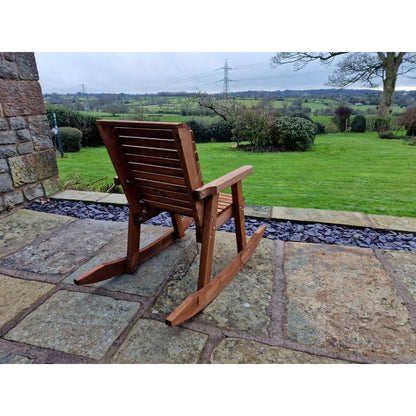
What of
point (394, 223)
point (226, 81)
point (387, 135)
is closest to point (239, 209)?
point (394, 223)

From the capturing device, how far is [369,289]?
1905 millimetres

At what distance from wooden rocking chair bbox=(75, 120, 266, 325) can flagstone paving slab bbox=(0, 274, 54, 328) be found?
1.09ft

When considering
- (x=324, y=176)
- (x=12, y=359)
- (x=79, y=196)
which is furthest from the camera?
(x=324, y=176)

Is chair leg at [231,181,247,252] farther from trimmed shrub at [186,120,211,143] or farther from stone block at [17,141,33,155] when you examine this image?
trimmed shrub at [186,120,211,143]

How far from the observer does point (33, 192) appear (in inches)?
144

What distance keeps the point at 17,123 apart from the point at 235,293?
315 centimetres

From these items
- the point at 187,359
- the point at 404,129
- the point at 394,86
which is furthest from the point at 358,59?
the point at 187,359

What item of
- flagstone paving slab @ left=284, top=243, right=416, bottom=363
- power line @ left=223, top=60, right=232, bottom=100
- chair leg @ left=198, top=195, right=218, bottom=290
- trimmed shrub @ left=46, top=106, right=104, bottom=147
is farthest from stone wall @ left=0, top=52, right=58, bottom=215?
power line @ left=223, top=60, right=232, bottom=100

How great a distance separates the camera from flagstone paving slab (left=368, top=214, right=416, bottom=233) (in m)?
2.78

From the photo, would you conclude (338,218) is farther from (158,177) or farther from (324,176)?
(324,176)

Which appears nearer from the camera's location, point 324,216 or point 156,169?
point 156,169

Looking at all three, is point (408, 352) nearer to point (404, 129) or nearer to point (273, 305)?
point (273, 305)

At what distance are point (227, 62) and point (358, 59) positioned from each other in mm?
6043

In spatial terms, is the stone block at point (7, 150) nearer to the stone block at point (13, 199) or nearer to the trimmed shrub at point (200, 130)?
the stone block at point (13, 199)
